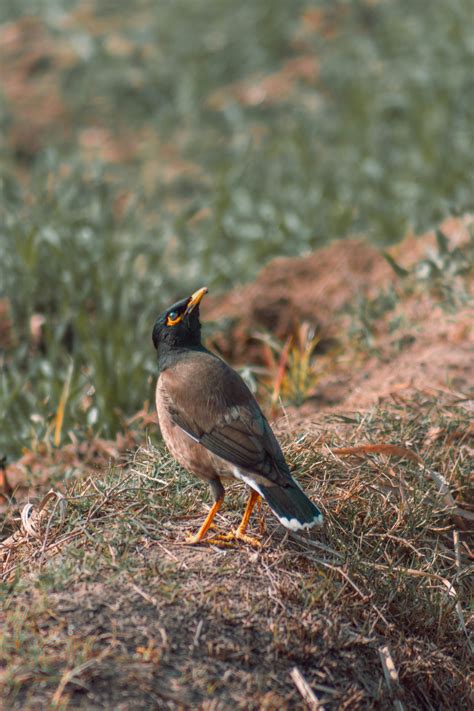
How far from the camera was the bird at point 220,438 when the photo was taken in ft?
11.1

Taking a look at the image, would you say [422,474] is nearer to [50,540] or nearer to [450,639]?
[450,639]

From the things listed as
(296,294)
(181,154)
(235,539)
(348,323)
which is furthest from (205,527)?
(181,154)

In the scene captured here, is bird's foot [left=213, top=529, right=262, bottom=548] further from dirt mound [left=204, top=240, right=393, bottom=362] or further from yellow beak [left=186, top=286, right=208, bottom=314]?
dirt mound [left=204, top=240, right=393, bottom=362]

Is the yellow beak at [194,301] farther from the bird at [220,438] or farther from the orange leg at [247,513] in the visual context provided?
the orange leg at [247,513]

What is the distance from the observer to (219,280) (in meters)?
7.20

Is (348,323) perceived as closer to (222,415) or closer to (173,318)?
(173,318)

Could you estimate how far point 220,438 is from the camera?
3.60 metres

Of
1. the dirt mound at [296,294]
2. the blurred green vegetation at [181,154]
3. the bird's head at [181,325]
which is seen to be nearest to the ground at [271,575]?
the bird's head at [181,325]

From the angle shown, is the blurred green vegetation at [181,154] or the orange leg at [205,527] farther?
the blurred green vegetation at [181,154]

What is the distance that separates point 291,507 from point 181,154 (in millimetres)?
6286

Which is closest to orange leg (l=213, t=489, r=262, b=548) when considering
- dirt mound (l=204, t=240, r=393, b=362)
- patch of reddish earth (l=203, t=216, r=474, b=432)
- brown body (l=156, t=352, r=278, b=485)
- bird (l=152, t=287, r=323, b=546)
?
bird (l=152, t=287, r=323, b=546)

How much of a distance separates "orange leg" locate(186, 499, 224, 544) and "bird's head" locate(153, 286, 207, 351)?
2.53ft

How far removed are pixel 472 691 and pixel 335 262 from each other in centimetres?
381

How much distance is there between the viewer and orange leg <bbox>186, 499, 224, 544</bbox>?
11.4ft
